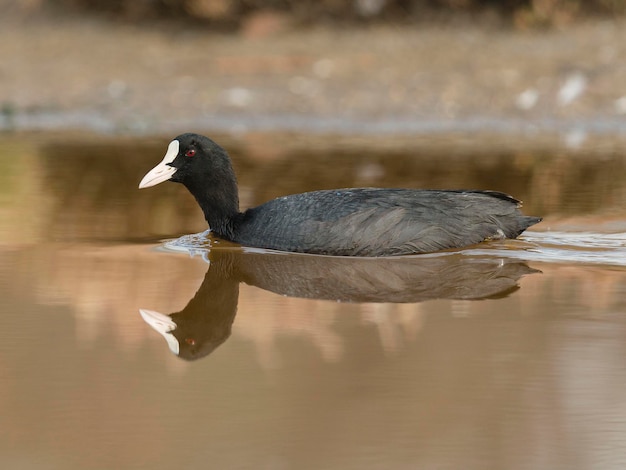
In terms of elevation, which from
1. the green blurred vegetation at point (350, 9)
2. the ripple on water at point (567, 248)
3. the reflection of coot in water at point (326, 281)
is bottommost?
the ripple on water at point (567, 248)

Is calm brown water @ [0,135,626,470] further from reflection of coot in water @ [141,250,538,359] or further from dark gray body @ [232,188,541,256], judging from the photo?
dark gray body @ [232,188,541,256]

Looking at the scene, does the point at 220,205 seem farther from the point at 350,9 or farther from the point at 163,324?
the point at 350,9

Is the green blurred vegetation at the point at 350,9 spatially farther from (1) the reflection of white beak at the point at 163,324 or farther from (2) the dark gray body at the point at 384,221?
(1) the reflection of white beak at the point at 163,324

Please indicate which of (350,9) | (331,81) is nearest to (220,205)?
(331,81)

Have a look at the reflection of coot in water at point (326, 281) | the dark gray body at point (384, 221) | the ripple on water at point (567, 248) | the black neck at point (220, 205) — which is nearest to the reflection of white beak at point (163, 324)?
the reflection of coot in water at point (326, 281)

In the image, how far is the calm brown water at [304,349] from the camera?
4133 mm

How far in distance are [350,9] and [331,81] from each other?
289cm

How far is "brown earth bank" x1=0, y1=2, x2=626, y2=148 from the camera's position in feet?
53.4

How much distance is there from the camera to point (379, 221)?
25.1 feet

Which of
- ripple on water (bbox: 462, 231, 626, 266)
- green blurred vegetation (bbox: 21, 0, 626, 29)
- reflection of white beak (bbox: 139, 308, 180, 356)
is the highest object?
green blurred vegetation (bbox: 21, 0, 626, 29)

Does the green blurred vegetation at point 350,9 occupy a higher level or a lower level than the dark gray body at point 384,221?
higher

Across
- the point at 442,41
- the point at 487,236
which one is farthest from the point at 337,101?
the point at 487,236

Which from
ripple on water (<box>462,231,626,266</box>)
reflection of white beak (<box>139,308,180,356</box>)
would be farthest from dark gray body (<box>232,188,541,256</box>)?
reflection of white beak (<box>139,308,180,356</box>)

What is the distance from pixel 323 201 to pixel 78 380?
3.13m
